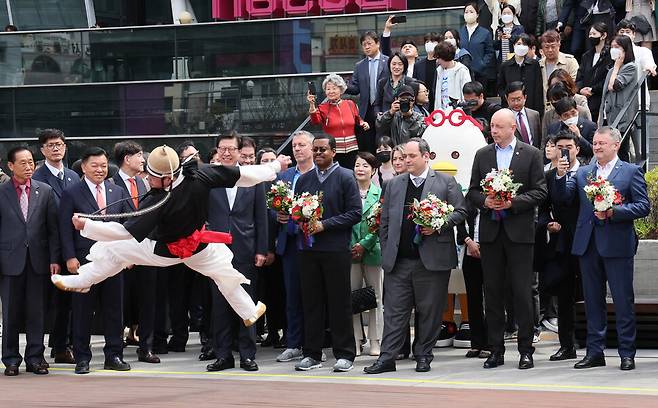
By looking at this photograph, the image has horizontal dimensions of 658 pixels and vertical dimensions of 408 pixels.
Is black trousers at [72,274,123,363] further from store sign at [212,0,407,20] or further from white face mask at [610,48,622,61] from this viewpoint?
store sign at [212,0,407,20]

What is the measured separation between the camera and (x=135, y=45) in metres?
22.0

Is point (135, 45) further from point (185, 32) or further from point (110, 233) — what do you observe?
point (110, 233)

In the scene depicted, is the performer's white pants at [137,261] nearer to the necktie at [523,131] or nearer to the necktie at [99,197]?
the necktie at [99,197]

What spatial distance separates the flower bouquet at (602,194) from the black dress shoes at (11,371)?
6233mm

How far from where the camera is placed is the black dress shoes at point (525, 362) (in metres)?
12.9

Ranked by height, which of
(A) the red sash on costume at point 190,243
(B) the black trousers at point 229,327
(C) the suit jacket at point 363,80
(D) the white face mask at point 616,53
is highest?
(D) the white face mask at point 616,53

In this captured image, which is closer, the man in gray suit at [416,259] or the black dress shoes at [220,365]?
the man in gray suit at [416,259]

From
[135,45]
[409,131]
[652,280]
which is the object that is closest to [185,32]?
[135,45]

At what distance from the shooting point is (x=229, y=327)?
45.0 feet

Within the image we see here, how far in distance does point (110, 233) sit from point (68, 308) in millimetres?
3076

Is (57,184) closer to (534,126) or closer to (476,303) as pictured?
(476,303)

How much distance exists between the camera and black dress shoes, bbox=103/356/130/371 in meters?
13.7

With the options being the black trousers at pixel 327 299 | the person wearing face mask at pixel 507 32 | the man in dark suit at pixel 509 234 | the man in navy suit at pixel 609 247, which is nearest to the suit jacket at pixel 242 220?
the black trousers at pixel 327 299

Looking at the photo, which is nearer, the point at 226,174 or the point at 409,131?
the point at 226,174
